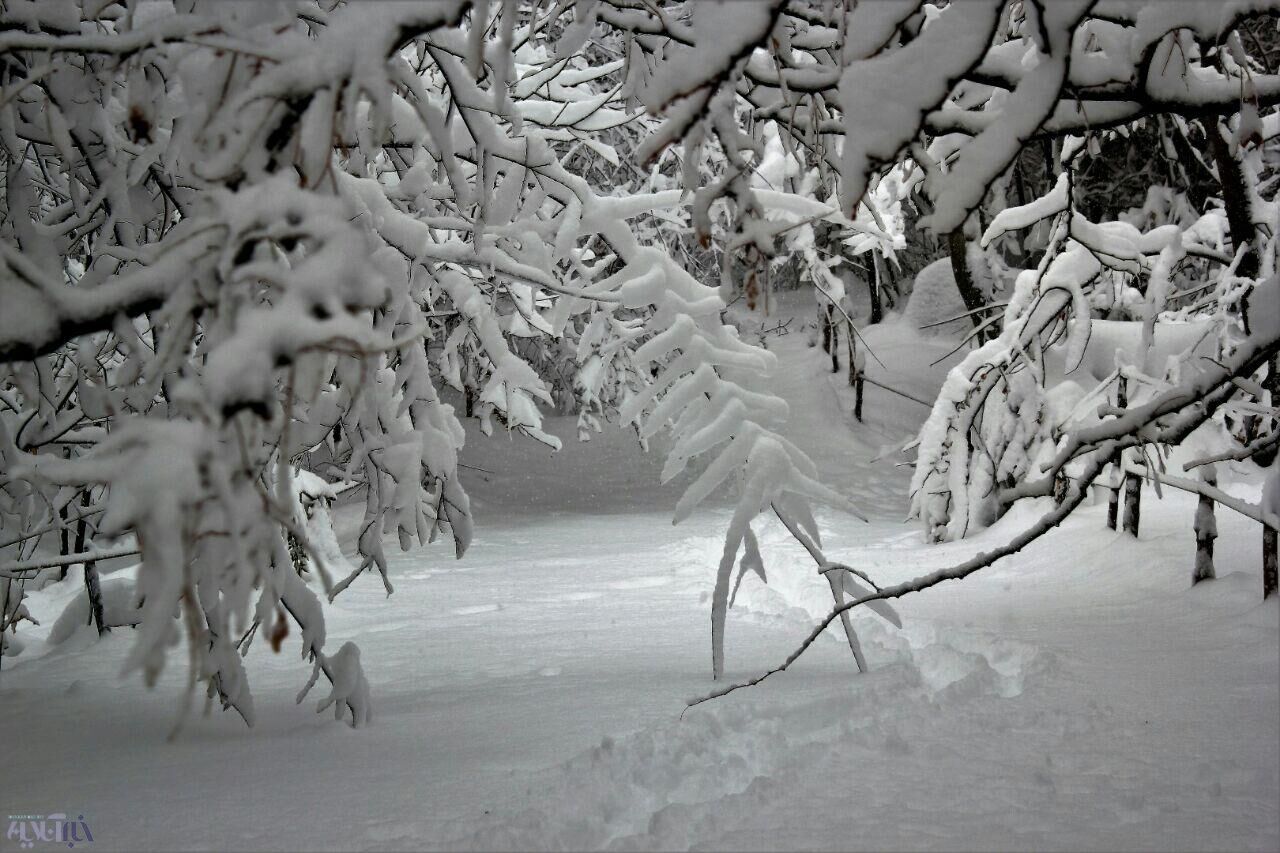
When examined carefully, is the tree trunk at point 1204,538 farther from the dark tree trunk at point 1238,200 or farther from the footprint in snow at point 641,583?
the footprint in snow at point 641,583

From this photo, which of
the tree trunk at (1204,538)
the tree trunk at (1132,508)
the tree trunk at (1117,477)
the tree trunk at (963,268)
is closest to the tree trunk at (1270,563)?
the tree trunk at (1204,538)

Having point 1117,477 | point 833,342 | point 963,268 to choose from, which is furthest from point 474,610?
point 833,342

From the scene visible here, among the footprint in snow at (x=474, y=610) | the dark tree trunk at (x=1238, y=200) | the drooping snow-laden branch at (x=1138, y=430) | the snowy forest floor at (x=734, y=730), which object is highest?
the dark tree trunk at (x=1238, y=200)

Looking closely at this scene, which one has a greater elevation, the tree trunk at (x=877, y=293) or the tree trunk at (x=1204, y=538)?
the tree trunk at (x=877, y=293)

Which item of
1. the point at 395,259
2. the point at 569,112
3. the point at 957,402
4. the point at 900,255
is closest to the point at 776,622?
the point at 957,402

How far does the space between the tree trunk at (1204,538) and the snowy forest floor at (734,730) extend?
0.08 meters

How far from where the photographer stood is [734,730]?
3.34 metres

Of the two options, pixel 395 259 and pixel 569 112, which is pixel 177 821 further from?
pixel 569 112

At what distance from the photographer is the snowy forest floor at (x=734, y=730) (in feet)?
8.51

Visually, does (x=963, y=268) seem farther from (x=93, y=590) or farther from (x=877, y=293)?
(x=877, y=293)

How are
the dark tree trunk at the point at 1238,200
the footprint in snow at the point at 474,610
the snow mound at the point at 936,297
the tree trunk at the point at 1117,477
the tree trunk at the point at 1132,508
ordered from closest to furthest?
1. the dark tree trunk at the point at 1238,200
2. the tree trunk at the point at 1117,477
3. the tree trunk at the point at 1132,508
4. the footprint in snow at the point at 474,610
5. the snow mound at the point at 936,297

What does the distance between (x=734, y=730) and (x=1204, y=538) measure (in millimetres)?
2695

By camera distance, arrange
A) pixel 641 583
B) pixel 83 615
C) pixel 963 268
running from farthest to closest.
Answer: pixel 963 268 → pixel 641 583 → pixel 83 615

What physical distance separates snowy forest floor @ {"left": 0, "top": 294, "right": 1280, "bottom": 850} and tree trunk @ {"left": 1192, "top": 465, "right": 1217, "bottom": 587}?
0.08 m
